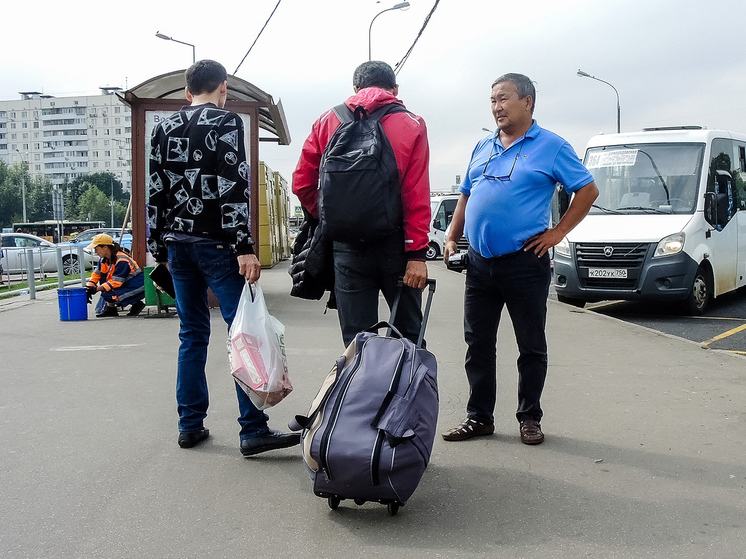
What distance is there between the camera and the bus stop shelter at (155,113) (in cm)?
1052

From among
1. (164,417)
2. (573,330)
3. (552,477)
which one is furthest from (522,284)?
(573,330)

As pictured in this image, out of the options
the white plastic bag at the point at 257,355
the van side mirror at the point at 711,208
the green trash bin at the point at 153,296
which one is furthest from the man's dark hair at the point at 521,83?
the van side mirror at the point at 711,208

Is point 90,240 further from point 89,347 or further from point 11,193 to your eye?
point 11,193

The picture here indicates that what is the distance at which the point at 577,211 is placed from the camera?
4.08m

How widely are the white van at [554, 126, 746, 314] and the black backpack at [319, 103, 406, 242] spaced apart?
7292 mm

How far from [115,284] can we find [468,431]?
24.4ft

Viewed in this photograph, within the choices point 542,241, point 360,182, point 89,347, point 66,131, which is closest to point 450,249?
point 542,241

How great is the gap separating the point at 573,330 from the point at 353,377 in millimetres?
5836

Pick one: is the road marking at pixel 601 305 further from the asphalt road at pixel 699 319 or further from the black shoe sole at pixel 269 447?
the black shoe sole at pixel 269 447

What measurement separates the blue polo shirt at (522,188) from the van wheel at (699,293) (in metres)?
6.87

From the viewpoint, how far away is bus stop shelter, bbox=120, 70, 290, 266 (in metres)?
10.5

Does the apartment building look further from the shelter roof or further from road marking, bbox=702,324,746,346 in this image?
road marking, bbox=702,324,746,346

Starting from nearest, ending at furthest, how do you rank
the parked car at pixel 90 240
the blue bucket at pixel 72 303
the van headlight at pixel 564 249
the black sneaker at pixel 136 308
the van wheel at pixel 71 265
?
the blue bucket at pixel 72 303, the black sneaker at pixel 136 308, the van headlight at pixel 564 249, the van wheel at pixel 71 265, the parked car at pixel 90 240

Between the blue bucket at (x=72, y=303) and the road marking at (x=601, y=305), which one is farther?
the road marking at (x=601, y=305)
